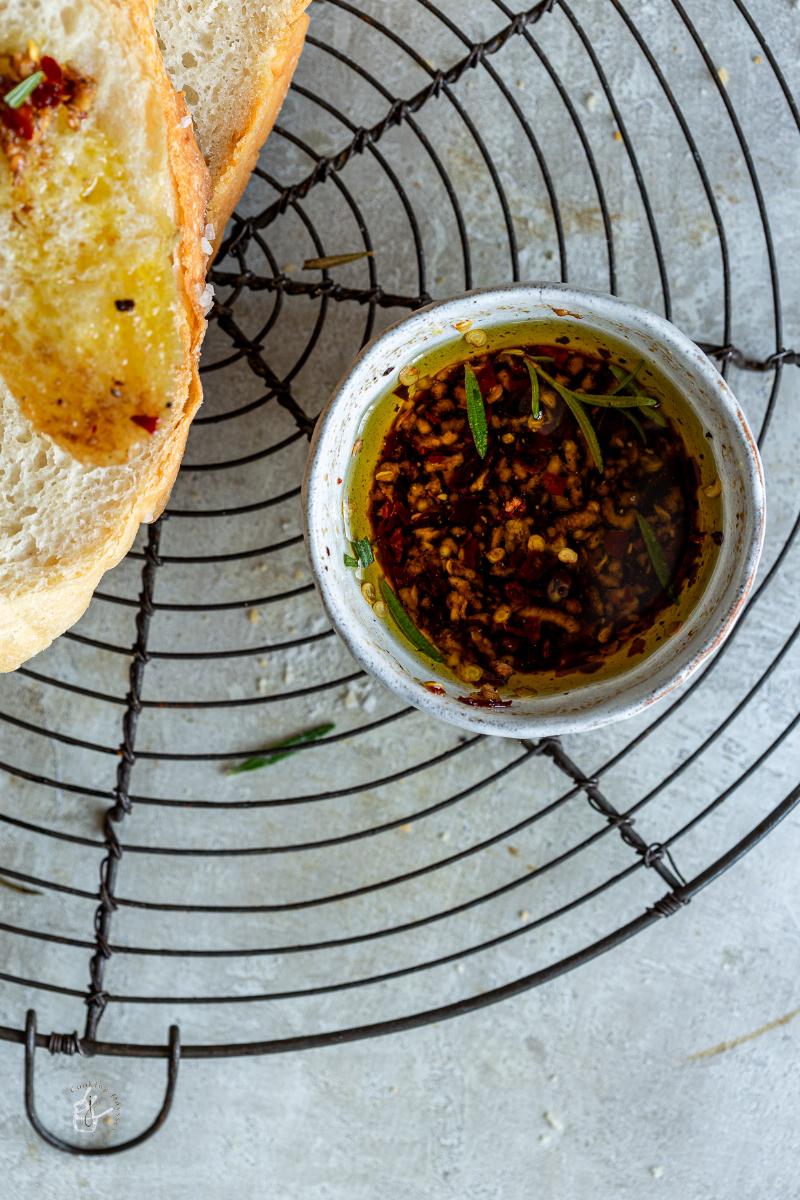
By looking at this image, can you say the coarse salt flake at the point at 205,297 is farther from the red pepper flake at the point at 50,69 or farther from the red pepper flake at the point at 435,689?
the red pepper flake at the point at 435,689

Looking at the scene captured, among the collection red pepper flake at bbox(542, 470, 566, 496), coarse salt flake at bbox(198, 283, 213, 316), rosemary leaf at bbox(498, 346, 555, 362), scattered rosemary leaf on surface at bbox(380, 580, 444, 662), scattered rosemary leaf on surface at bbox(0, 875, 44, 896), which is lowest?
scattered rosemary leaf on surface at bbox(0, 875, 44, 896)

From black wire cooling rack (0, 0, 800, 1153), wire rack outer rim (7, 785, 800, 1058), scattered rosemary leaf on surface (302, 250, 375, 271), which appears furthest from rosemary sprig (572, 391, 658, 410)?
wire rack outer rim (7, 785, 800, 1058)

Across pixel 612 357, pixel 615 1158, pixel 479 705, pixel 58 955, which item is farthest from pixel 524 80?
pixel 615 1158

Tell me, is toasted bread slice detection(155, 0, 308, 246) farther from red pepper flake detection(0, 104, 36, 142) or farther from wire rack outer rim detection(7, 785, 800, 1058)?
wire rack outer rim detection(7, 785, 800, 1058)

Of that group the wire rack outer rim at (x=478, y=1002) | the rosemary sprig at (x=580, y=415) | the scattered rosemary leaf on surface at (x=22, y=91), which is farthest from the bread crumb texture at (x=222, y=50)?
the wire rack outer rim at (x=478, y=1002)

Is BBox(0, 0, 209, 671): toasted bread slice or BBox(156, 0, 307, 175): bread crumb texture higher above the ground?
BBox(156, 0, 307, 175): bread crumb texture

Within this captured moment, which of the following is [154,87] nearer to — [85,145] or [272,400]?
[85,145]
